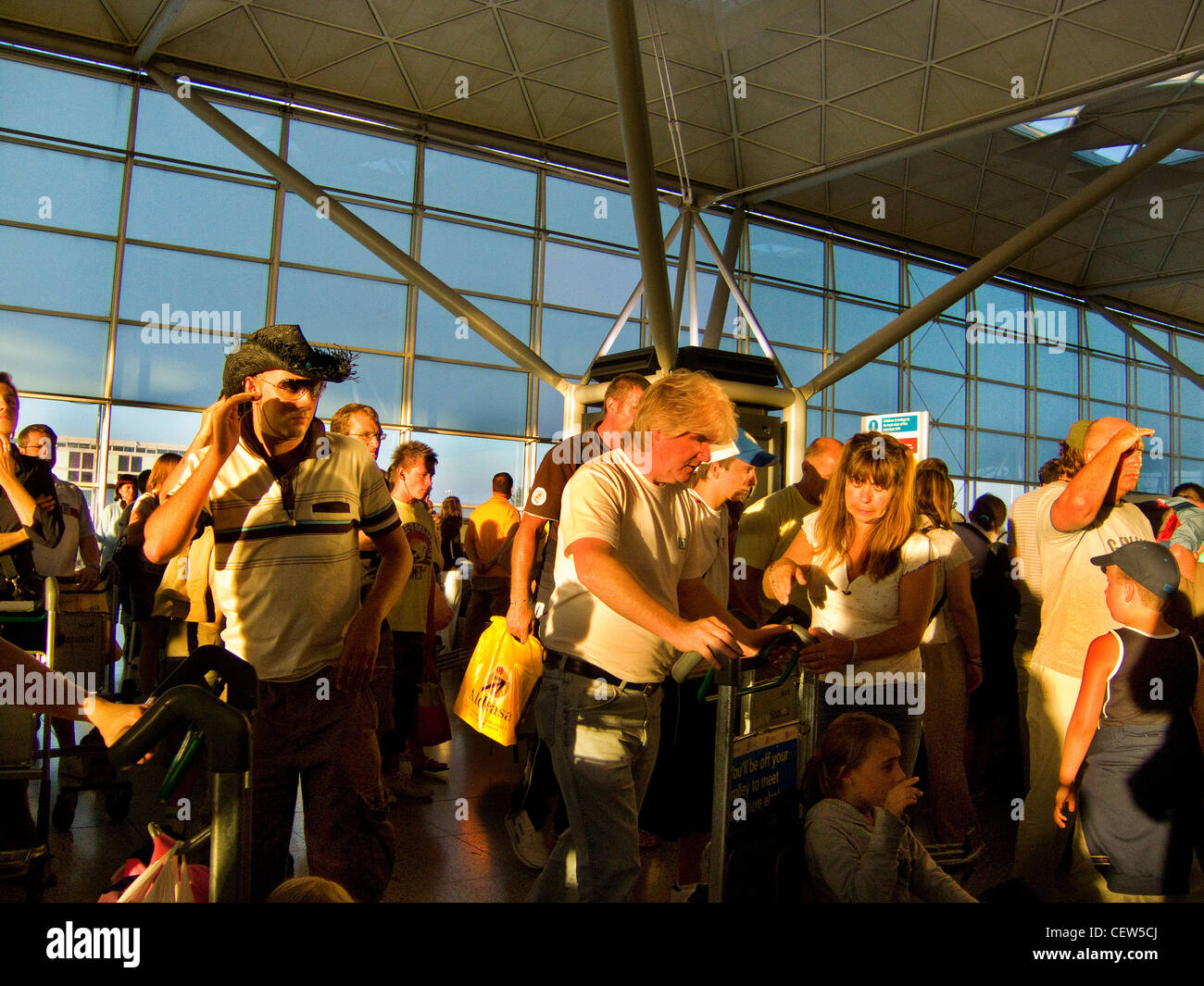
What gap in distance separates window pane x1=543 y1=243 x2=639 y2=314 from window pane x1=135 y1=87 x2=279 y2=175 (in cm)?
516

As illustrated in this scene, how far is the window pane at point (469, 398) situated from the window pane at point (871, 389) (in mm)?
7122

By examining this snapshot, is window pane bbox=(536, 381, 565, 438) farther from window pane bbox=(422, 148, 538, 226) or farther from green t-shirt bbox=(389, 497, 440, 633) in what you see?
green t-shirt bbox=(389, 497, 440, 633)

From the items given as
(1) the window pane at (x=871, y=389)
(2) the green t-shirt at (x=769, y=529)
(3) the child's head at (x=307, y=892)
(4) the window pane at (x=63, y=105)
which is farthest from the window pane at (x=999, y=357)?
(3) the child's head at (x=307, y=892)

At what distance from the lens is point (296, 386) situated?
258cm

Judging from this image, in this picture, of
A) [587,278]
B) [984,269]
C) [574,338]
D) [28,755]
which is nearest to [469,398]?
[574,338]

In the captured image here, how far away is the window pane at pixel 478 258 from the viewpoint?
1598 cm

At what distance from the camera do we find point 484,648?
12.6 ft

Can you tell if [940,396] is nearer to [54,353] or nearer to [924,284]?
[924,284]

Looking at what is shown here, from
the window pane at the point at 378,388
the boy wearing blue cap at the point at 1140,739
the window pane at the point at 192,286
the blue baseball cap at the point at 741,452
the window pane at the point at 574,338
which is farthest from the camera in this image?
the window pane at the point at 574,338

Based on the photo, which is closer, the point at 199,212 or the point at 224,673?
the point at 224,673

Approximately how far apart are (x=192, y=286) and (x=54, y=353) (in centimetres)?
213

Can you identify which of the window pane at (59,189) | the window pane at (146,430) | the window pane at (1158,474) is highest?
the window pane at (59,189)

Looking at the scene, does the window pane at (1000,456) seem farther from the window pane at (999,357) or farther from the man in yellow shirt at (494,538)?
the man in yellow shirt at (494,538)
